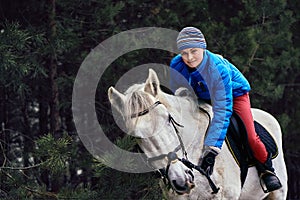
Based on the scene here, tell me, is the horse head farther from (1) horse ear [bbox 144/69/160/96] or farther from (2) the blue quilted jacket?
(2) the blue quilted jacket

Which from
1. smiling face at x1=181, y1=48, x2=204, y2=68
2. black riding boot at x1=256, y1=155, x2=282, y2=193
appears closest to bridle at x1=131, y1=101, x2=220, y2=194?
smiling face at x1=181, y1=48, x2=204, y2=68

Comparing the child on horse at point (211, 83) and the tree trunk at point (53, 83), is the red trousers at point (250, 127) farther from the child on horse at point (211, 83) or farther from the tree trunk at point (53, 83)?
the tree trunk at point (53, 83)

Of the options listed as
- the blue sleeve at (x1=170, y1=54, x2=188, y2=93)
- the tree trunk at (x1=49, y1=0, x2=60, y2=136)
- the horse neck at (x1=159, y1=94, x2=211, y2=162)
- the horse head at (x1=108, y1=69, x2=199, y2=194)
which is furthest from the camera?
the tree trunk at (x1=49, y1=0, x2=60, y2=136)

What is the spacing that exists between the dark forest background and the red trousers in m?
1.36

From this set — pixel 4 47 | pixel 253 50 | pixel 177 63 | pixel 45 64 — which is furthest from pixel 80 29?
pixel 177 63

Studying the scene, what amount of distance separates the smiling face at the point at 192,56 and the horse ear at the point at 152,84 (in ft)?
1.67

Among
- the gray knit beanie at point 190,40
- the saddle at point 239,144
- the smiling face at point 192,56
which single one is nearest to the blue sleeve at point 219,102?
the smiling face at point 192,56

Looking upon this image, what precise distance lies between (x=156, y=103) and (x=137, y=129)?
0.24 metres

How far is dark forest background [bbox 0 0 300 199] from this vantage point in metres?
5.28

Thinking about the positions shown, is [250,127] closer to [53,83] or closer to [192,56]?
[192,56]

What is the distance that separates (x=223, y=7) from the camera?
856cm

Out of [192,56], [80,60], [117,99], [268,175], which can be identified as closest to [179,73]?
[192,56]

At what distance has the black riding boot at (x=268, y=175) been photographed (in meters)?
4.29

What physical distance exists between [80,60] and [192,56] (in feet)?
10.4
